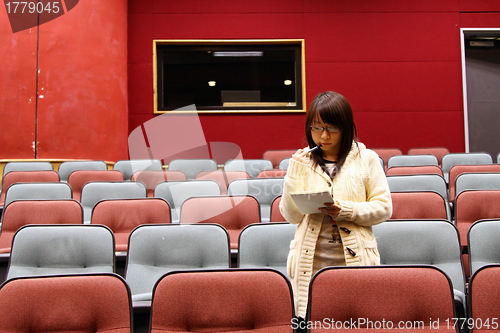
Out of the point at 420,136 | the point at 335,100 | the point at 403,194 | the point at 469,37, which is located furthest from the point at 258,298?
the point at 469,37

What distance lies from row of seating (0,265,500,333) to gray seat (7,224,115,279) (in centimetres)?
49

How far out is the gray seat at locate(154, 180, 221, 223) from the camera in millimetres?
2438

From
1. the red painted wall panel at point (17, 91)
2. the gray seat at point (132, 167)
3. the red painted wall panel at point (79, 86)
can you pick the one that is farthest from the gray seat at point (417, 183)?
the red painted wall panel at point (17, 91)

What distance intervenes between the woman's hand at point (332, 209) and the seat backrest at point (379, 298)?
12 centimetres

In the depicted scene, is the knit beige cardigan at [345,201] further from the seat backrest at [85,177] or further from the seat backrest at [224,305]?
the seat backrest at [85,177]

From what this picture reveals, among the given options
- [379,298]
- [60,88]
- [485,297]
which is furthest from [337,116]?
[60,88]

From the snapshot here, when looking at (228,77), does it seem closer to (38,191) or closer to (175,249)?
(38,191)

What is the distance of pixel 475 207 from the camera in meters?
1.86

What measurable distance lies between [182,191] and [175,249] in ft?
3.20

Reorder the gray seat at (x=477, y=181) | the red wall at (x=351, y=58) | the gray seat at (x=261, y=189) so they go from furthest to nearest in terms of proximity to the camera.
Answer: the red wall at (x=351, y=58) < the gray seat at (x=261, y=189) < the gray seat at (x=477, y=181)

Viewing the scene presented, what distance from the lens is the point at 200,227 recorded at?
5.04ft

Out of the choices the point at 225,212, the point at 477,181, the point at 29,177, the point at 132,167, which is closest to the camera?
the point at 225,212

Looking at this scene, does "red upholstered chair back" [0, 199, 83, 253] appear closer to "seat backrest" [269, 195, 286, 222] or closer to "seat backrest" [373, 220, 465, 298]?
"seat backrest" [269, 195, 286, 222]

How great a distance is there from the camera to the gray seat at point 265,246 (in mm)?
1491
